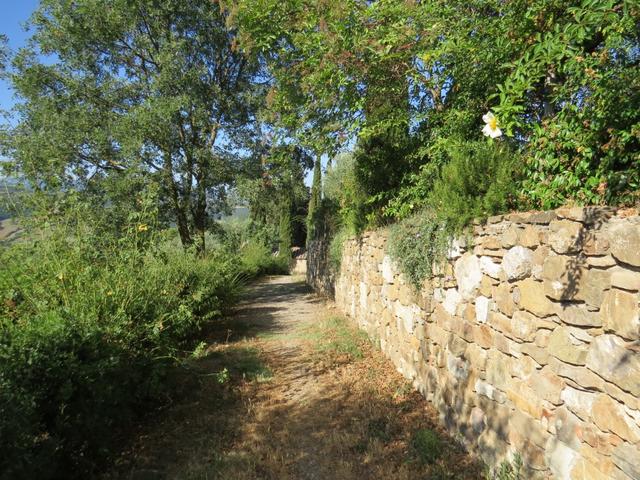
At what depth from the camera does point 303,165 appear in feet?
34.7

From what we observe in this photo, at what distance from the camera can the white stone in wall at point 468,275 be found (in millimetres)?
3051

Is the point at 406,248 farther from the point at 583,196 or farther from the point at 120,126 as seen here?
the point at 120,126

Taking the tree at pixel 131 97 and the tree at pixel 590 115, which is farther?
the tree at pixel 131 97

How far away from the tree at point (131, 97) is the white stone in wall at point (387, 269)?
12.6ft

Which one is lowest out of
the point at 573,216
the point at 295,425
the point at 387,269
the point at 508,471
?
the point at 295,425

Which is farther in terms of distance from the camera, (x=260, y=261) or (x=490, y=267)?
(x=260, y=261)

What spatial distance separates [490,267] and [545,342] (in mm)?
706

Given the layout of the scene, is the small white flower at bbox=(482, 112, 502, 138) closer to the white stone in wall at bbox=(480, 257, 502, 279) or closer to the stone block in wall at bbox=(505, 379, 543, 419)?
the white stone in wall at bbox=(480, 257, 502, 279)

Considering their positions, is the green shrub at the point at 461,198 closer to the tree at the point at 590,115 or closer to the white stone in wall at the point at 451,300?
the tree at the point at 590,115

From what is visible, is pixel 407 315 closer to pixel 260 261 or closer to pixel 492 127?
pixel 492 127

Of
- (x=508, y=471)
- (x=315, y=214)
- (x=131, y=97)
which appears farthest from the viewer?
(x=315, y=214)

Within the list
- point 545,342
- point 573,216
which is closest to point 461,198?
point 573,216

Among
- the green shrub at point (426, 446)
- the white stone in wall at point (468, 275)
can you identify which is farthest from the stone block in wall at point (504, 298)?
the green shrub at point (426, 446)

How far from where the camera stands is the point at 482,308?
2.96 m
